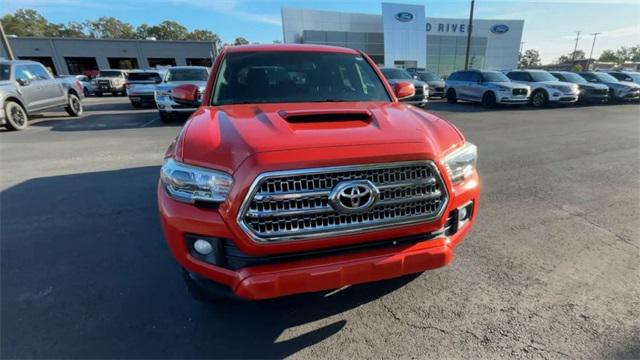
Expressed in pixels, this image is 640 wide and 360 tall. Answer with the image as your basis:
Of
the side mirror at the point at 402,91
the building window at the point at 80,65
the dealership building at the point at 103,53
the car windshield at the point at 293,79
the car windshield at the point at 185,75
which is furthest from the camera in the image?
the building window at the point at 80,65

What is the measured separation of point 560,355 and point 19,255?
4445 millimetres

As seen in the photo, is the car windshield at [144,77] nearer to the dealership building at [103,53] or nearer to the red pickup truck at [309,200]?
the red pickup truck at [309,200]

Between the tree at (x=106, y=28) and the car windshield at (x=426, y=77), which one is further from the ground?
the tree at (x=106, y=28)

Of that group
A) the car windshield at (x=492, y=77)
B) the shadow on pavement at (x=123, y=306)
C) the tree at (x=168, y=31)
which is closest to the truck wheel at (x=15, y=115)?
the shadow on pavement at (x=123, y=306)

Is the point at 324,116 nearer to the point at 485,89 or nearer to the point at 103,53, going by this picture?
the point at 485,89

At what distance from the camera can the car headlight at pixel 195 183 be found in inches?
65.6

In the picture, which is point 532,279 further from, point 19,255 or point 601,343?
point 19,255

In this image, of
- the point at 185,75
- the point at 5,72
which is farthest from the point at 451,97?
the point at 5,72

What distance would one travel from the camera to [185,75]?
1152 centimetres

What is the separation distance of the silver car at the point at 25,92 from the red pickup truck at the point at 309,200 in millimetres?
10761

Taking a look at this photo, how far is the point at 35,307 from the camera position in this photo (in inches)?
92.2

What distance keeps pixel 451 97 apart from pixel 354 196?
17183mm

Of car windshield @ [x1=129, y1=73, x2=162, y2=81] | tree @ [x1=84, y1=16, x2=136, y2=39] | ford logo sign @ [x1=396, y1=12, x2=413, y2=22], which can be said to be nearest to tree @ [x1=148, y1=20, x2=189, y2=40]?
tree @ [x1=84, y1=16, x2=136, y2=39]

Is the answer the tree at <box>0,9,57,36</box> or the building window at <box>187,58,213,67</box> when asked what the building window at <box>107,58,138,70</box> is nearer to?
the building window at <box>187,58,213,67</box>
